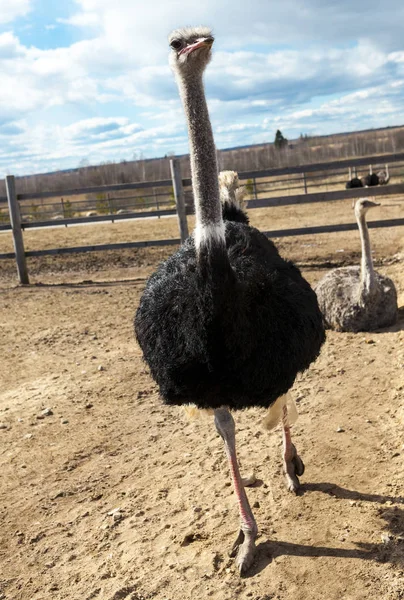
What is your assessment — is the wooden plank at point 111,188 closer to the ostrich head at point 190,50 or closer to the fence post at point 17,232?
the fence post at point 17,232

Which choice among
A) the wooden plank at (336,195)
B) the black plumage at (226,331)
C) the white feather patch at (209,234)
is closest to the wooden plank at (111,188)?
the wooden plank at (336,195)

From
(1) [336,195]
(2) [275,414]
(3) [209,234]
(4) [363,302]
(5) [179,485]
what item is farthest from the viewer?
(1) [336,195]

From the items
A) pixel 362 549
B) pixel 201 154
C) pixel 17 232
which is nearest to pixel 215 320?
pixel 201 154

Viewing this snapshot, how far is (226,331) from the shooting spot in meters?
2.51

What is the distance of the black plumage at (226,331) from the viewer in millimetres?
2506

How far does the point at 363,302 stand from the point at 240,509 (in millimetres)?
2914

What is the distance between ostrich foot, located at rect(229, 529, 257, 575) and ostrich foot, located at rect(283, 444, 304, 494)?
466mm

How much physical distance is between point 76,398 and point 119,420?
21.2 inches

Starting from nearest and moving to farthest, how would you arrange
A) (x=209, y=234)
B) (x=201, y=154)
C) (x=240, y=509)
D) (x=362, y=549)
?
(x=209, y=234) → (x=201, y=154) → (x=362, y=549) → (x=240, y=509)

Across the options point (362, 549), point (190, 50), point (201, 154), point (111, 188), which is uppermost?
point (190, 50)

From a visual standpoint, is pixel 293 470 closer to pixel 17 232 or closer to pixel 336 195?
pixel 336 195

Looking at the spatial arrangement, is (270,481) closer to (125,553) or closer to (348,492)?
(348,492)

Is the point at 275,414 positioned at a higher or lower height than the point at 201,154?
lower

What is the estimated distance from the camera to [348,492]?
10.4 feet
